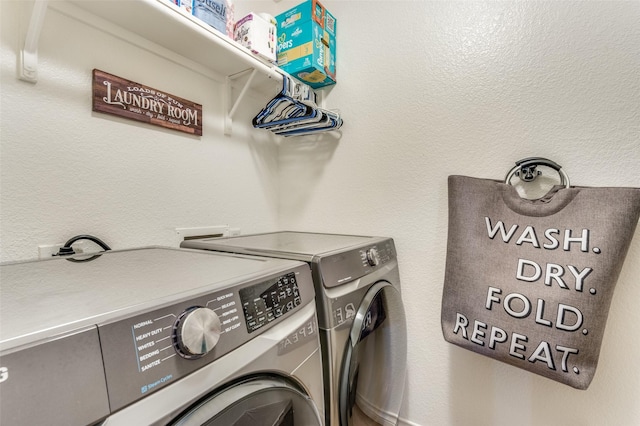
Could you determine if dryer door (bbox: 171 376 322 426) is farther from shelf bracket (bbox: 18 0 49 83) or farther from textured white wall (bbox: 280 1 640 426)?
shelf bracket (bbox: 18 0 49 83)

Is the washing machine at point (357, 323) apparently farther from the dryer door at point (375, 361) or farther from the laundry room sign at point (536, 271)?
the laundry room sign at point (536, 271)

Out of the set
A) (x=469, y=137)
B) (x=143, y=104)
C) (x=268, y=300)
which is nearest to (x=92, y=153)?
(x=143, y=104)

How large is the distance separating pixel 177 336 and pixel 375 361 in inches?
33.1

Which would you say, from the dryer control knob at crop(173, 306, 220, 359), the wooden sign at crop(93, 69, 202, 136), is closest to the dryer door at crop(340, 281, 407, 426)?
the dryer control knob at crop(173, 306, 220, 359)

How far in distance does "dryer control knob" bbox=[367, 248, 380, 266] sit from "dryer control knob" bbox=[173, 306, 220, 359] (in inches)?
27.4

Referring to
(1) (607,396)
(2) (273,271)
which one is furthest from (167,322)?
(1) (607,396)

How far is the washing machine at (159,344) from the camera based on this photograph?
0.32 meters

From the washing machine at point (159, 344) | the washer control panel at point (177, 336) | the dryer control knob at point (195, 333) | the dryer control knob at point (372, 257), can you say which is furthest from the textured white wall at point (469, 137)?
the dryer control knob at point (195, 333)

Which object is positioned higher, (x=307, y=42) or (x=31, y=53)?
(x=307, y=42)

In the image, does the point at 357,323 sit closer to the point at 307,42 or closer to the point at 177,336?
the point at 177,336

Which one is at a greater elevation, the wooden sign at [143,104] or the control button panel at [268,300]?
the wooden sign at [143,104]

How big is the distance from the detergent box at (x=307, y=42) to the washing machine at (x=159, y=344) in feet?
3.44

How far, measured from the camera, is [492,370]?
114 cm

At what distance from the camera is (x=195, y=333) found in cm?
44
